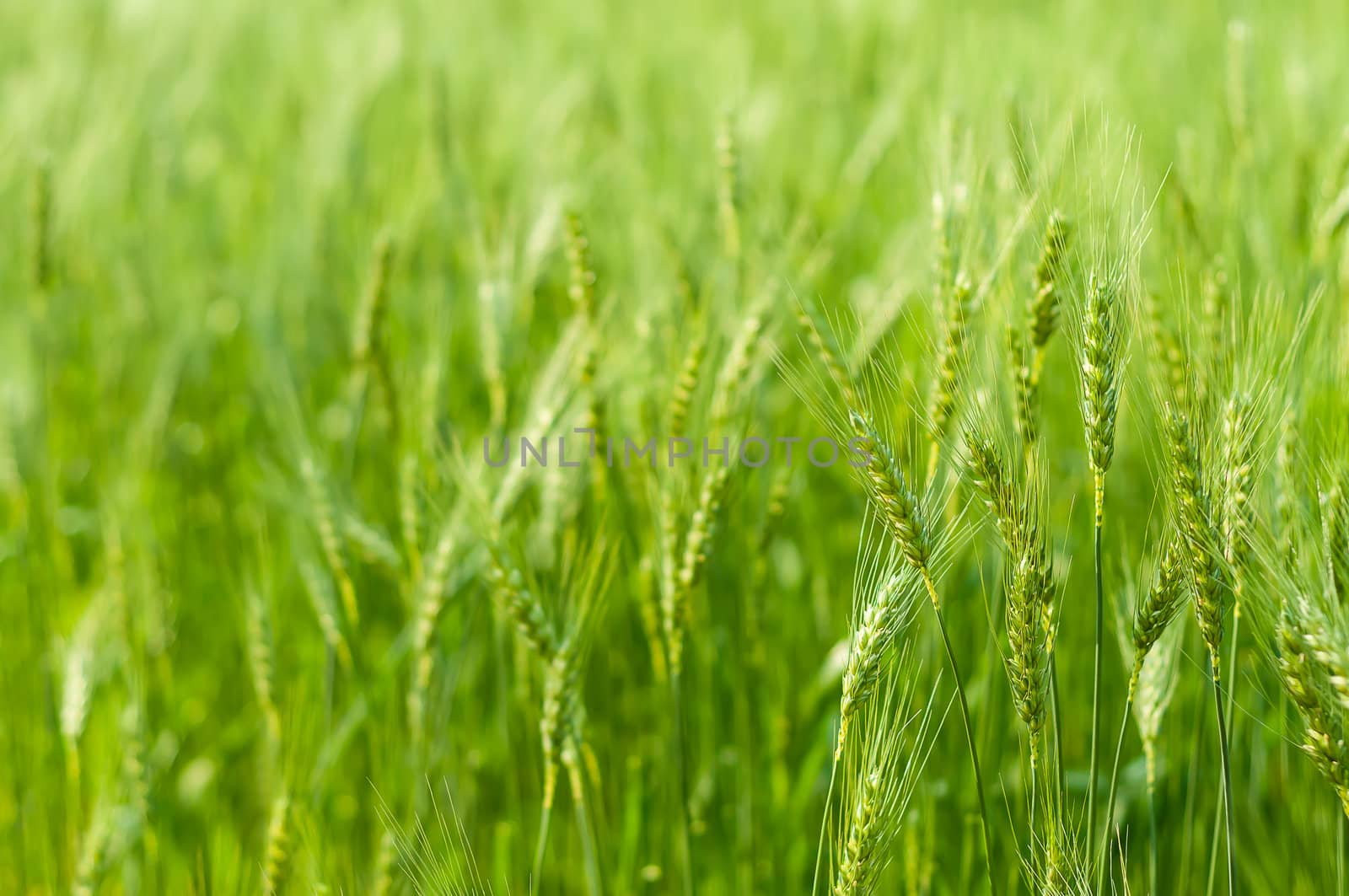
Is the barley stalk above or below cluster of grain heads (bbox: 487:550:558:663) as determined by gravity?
below

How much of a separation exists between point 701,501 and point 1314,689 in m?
0.57

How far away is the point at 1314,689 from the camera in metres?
0.79

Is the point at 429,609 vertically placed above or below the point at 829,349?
below

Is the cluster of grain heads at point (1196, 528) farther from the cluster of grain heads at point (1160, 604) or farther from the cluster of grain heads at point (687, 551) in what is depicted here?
the cluster of grain heads at point (687, 551)

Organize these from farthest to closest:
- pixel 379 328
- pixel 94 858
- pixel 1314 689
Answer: pixel 379 328
pixel 94 858
pixel 1314 689

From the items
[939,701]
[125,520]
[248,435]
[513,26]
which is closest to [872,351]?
[939,701]

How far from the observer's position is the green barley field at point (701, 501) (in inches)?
35.6

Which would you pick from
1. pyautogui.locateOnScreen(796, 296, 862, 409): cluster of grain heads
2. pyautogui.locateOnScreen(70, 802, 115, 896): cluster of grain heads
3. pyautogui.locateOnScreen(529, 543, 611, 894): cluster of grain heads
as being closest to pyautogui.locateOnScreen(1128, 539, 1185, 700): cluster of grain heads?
pyautogui.locateOnScreen(796, 296, 862, 409): cluster of grain heads

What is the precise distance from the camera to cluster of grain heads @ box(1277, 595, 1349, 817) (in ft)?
2.57

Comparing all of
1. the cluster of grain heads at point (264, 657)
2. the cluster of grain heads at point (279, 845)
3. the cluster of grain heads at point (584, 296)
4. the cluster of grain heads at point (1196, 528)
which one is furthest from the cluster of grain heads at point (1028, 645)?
the cluster of grain heads at point (264, 657)

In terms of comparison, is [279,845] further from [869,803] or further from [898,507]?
[898,507]

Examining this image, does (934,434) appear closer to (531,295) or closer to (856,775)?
(856,775)

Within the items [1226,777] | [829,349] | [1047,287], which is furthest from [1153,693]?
[829,349]

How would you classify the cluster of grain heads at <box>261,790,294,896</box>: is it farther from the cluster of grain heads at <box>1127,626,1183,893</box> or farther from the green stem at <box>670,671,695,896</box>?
the cluster of grain heads at <box>1127,626,1183,893</box>
